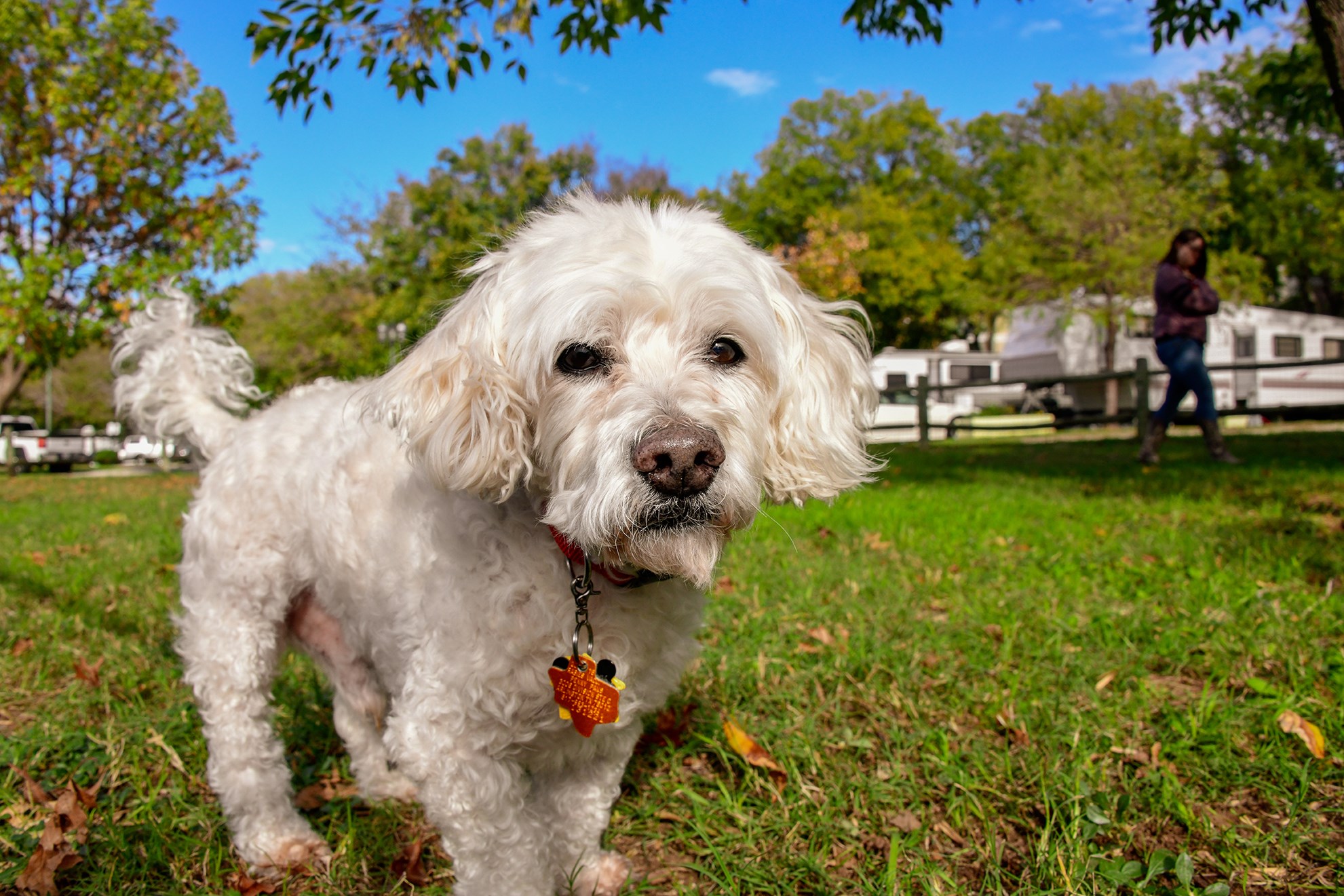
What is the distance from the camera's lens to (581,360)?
6.47ft

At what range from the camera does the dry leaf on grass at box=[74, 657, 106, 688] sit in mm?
3303

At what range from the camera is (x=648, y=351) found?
76.7 inches

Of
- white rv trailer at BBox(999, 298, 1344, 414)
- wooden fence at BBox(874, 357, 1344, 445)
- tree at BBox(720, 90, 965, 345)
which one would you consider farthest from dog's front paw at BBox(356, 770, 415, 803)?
tree at BBox(720, 90, 965, 345)

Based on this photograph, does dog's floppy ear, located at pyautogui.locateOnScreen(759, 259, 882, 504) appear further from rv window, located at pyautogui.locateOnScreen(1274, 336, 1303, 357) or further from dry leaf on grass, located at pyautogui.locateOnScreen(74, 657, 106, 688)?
rv window, located at pyautogui.locateOnScreen(1274, 336, 1303, 357)

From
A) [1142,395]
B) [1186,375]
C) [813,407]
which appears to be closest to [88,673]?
[813,407]

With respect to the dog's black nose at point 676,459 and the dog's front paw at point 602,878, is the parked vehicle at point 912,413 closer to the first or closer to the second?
the dog's front paw at point 602,878

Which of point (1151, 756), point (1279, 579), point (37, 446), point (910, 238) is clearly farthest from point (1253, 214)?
point (37, 446)

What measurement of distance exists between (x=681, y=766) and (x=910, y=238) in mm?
37546

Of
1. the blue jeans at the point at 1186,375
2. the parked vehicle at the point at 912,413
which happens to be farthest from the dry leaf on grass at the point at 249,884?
the parked vehicle at the point at 912,413

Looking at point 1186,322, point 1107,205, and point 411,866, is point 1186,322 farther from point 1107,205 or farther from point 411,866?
point 1107,205

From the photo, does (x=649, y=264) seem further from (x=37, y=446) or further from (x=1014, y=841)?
(x=37, y=446)

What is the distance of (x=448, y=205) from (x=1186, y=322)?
25.5m

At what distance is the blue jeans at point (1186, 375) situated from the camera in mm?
8656

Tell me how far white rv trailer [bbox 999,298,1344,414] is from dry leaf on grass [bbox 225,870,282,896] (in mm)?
31221
